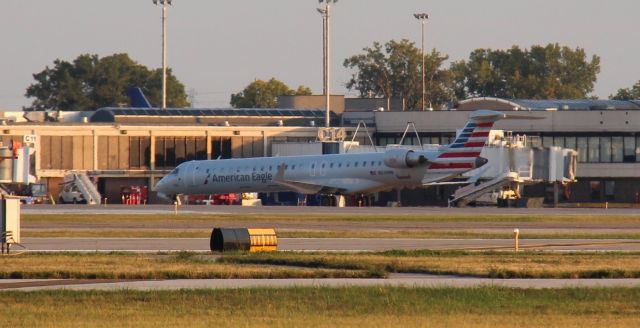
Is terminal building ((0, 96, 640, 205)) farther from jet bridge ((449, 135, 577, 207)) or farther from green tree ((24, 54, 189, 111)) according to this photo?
green tree ((24, 54, 189, 111))

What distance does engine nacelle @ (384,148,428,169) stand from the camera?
77.1 meters

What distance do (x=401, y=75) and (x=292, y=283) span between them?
165m

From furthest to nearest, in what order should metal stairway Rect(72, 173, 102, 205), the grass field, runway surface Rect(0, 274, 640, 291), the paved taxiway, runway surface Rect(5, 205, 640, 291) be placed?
1. metal stairway Rect(72, 173, 102, 205)
2. the paved taxiway
3. the grass field
4. runway surface Rect(5, 205, 640, 291)
5. runway surface Rect(0, 274, 640, 291)

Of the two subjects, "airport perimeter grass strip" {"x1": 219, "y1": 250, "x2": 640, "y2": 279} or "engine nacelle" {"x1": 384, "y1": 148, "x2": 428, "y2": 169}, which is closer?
"airport perimeter grass strip" {"x1": 219, "y1": 250, "x2": 640, "y2": 279}

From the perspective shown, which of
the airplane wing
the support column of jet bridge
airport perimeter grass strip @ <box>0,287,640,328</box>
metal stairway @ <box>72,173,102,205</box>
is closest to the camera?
airport perimeter grass strip @ <box>0,287,640,328</box>

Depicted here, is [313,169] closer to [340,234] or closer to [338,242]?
[340,234]

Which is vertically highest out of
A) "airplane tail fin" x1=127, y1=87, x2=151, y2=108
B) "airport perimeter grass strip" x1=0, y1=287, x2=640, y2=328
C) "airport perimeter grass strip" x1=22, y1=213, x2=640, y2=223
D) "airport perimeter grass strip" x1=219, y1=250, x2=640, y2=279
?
"airplane tail fin" x1=127, y1=87, x2=151, y2=108

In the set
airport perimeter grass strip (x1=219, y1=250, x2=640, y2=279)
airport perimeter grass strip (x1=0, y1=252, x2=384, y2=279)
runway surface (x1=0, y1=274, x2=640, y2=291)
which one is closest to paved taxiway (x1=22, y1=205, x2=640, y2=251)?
airport perimeter grass strip (x1=219, y1=250, x2=640, y2=279)

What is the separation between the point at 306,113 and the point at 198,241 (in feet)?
245

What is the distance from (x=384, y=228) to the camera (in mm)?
52375

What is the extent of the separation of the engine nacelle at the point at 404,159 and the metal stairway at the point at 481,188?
32.8 feet

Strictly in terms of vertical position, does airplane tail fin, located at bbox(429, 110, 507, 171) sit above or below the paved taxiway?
above

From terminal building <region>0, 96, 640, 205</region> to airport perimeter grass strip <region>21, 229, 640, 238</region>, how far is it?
4593 cm

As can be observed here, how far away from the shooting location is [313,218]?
60.7 m
